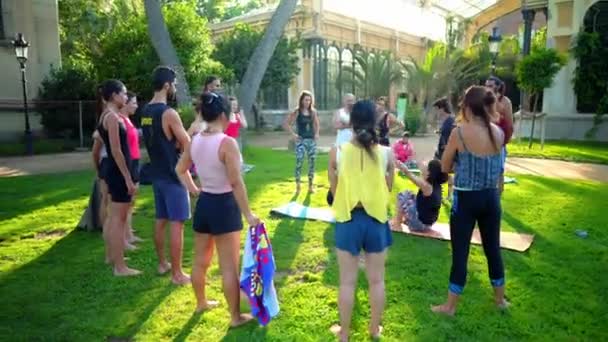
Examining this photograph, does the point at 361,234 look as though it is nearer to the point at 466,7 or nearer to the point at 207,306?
the point at 207,306

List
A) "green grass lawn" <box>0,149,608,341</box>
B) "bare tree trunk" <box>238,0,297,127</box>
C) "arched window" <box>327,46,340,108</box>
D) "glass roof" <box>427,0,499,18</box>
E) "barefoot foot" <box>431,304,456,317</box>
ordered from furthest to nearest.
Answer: "glass roof" <box>427,0,499,18</box> < "arched window" <box>327,46,340,108</box> < "bare tree trunk" <box>238,0,297,127</box> < "barefoot foot" <box>431,304,456,317</box> < "green grass lawn" <box>0,149,608,341</box>

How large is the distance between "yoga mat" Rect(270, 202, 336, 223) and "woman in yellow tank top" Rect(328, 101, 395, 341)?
3087 millimetres

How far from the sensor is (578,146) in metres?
15.0

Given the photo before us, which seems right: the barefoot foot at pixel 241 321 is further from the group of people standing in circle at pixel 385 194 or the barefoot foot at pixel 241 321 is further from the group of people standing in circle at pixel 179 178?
the group of people standing in circle at pixel 385 194

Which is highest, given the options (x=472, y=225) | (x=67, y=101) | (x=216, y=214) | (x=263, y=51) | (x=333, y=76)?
(x=333, y=76)

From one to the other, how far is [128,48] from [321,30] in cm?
1053

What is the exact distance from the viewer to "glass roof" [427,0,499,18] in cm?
2712

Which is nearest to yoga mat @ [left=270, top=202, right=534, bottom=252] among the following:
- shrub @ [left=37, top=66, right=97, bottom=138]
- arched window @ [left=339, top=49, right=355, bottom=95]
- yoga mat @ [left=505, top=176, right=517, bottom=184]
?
yoga mat @ [left=505, top=176, right=517, bottom=184]

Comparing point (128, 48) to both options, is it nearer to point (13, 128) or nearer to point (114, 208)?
point (13, 128)

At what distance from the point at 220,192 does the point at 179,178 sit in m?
0.56

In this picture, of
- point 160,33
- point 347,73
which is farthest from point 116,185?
point 347,73

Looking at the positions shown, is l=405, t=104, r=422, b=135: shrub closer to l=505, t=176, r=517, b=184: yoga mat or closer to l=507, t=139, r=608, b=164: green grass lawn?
l=507, t=139, r=608, b=164: green grass lawn

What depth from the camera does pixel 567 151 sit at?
13375mm

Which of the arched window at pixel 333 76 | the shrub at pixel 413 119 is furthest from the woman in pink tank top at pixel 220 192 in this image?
the arched window at pixel 333 76
